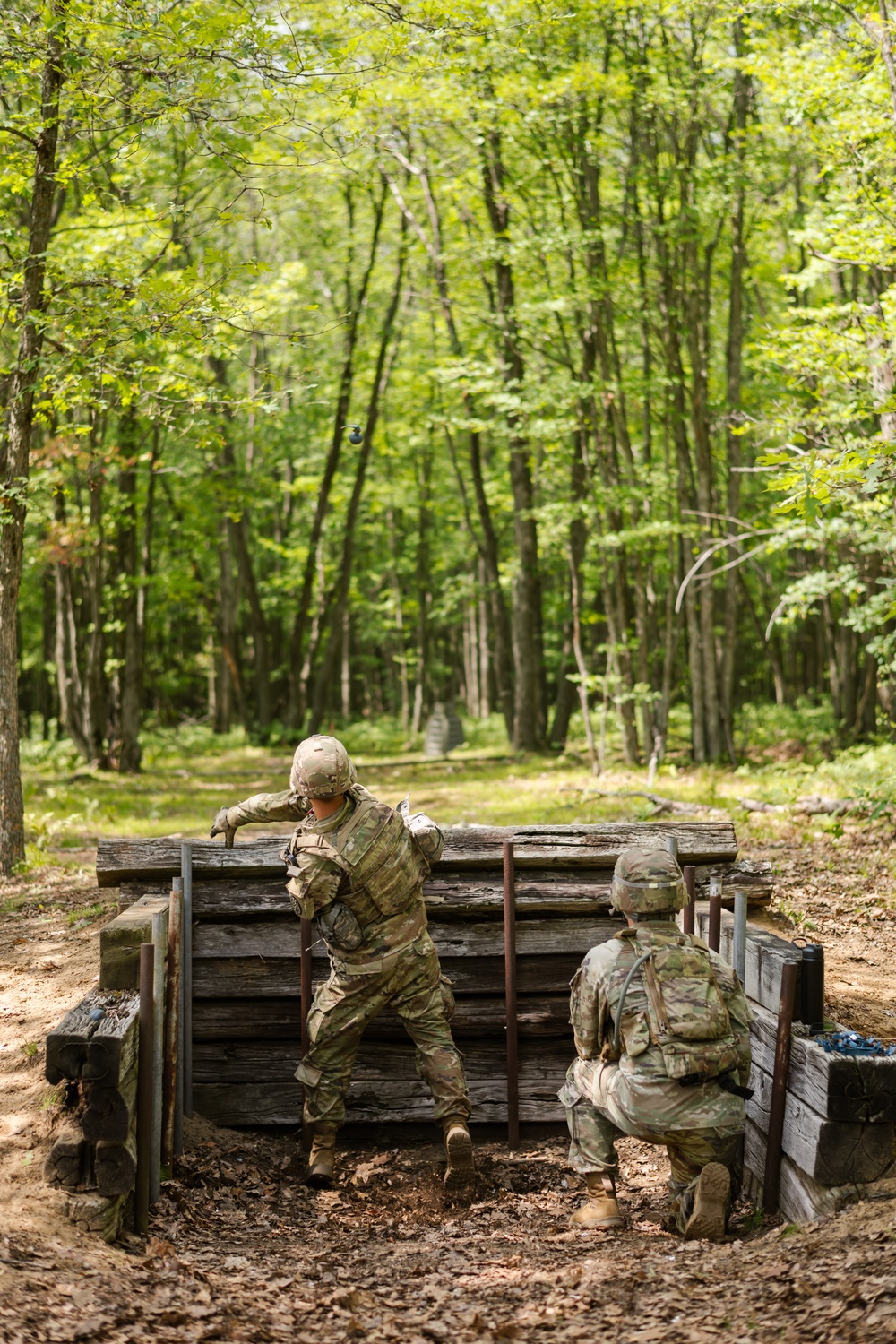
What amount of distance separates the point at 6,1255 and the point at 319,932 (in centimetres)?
243

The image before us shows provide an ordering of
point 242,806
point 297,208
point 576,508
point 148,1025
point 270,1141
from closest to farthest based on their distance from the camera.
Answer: point 148,1025
point 242,806
point 270,1141
point 576,508
point 297,208

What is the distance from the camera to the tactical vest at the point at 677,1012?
4621 mm

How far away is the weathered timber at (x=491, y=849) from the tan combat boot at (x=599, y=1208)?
191cm

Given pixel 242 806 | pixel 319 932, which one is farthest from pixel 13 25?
pixel 319 932

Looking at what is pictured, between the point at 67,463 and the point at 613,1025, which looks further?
the point at 67,463

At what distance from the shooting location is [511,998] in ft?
21.0

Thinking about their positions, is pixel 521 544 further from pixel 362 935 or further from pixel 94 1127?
pixel 94 1127

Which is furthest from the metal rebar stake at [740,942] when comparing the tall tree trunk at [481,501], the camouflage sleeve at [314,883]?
the tall tree trunk at [481,501]

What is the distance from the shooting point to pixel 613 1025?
487cm

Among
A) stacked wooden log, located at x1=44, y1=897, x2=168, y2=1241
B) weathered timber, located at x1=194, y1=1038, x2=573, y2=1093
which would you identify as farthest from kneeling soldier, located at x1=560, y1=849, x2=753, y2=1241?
stacked wooden log, located at x1=44, y1=897, x2=168, y2=1241

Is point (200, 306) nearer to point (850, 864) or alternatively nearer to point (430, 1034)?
point (430, 1034)

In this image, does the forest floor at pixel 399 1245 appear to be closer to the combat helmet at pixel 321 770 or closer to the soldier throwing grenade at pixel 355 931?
the soldier throwing grenade at pixel 355 931

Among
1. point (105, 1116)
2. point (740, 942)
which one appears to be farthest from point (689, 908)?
point (105, 1116)

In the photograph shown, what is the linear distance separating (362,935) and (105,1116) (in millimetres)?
1678
